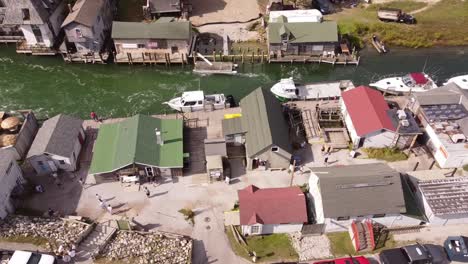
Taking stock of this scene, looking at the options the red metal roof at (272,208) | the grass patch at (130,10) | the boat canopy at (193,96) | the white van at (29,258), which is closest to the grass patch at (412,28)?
the boat canopy at (193,96)

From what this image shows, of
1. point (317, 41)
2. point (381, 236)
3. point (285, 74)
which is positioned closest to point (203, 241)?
point (381, 236)

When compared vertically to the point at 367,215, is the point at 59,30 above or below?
above

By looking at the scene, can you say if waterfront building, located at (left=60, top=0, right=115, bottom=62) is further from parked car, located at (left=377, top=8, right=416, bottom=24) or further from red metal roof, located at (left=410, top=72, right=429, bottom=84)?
parked car, located at (left=377, top=8, right=416, bottom=24)

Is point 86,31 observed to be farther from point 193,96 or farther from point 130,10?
point 193,96

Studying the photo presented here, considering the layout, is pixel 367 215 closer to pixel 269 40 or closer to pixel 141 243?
pixel 141 243

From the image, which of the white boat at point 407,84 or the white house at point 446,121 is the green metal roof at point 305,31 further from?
the white house at point 446,121

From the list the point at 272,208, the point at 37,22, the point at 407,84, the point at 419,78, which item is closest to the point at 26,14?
the point at 37,22
